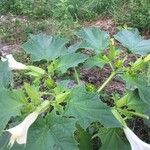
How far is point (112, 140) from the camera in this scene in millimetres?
1979

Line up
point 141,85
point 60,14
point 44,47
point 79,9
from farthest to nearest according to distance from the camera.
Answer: point 79,9
point 60,14
point 44,47
point 141,85

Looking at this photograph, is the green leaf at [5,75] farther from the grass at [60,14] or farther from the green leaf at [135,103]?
the grass at [60,14]

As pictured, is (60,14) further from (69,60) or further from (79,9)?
(69,60)

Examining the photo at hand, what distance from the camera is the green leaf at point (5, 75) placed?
6.42 feet

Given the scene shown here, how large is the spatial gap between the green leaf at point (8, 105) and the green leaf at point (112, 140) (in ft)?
1.34

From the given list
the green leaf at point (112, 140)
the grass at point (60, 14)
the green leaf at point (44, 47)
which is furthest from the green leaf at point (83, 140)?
the grass at point (60, 14)

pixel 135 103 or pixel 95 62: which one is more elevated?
pixel 95 62

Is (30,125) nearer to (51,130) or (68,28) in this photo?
(51,130)

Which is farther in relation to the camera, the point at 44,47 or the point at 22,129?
the point at 44,47

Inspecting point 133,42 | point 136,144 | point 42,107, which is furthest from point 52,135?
point 133,42

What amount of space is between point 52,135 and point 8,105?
205mm

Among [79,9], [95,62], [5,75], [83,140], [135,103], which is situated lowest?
[79,9]

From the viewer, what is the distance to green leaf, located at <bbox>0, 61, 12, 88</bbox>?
1958 millimetres

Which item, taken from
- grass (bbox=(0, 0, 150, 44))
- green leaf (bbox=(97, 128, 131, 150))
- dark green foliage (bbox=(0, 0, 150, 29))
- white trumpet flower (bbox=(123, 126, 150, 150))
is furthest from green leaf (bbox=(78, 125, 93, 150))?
dark green foliage (bbox=(0, 0, 150, 29))
